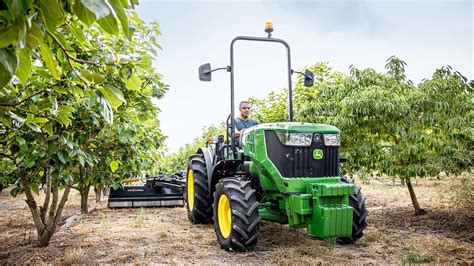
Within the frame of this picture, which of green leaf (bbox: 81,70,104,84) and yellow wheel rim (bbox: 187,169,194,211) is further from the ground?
green leaf (bbox: 81,70,104,84)

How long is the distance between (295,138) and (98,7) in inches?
163

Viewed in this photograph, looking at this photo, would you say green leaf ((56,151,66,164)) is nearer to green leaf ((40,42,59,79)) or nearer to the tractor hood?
green leaf ((40,42,59,79))

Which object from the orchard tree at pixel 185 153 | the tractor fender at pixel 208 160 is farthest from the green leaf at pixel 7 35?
the orchard tree at pixel 185 153

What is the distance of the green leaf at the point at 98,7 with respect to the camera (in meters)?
0.73

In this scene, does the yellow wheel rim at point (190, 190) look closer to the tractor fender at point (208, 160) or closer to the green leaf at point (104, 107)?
the tractor fender at point (208, 160)

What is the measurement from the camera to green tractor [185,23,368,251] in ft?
14.3

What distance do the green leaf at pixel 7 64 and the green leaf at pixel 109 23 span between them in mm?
184

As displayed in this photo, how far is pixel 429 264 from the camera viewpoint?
4.01 m

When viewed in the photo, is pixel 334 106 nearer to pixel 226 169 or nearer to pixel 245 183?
pixel 226 169

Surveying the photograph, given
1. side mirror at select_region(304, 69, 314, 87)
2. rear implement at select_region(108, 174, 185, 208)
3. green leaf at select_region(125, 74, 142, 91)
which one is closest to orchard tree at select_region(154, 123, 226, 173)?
rear implement at select_region(108, 174, 185, 208)

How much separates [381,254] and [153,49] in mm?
4141

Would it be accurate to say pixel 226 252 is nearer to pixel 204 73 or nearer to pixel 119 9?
pixel 204 73

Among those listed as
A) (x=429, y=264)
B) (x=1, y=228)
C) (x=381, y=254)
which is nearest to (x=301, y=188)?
(x=381, y=254)

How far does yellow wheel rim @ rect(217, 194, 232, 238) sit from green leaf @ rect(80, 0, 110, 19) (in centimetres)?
430
